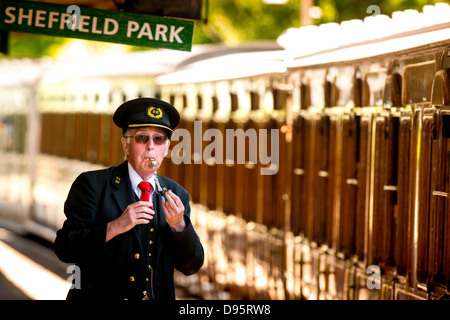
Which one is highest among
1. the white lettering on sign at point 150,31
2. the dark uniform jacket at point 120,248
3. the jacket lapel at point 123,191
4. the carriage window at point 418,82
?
the white lettering on sign at point 150,31

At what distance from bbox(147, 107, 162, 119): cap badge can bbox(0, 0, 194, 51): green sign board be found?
1241mm

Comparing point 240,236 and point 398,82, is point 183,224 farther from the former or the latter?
point 240,236

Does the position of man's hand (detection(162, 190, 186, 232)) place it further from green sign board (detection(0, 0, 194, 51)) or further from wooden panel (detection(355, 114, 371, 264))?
wooden panel (detection(355, 114, 371, 264))

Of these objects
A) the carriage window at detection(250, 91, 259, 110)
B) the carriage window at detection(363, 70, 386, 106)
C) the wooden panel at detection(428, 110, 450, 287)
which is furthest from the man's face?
the carriage window at detection(250, 91, 259, 110)

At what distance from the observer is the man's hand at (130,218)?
4160 millimetres

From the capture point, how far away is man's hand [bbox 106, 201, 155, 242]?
416cm

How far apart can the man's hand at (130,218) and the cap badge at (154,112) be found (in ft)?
1.51

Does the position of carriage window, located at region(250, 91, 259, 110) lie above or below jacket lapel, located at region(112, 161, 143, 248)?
above

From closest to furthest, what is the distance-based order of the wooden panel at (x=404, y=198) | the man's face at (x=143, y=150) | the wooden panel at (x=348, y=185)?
the man's face at (x=143, y=150), the wooden panel at (x=404, y=198), the wooden panel at (x=348, y=185)

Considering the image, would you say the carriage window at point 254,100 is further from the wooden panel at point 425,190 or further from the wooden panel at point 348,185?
the wooden panel at point 425,190

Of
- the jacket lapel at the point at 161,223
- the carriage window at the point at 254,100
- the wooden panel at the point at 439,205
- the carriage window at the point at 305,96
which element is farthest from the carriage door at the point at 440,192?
the carriage window at the point at 254,100

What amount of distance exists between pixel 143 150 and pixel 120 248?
1.54ft
